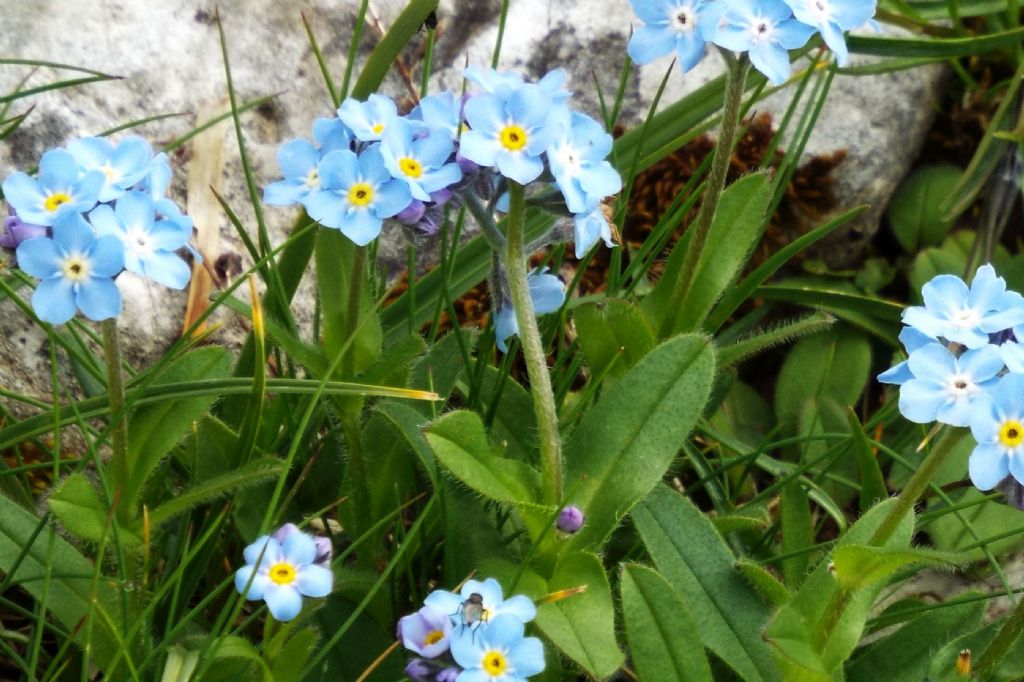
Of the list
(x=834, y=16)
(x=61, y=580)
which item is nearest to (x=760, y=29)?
(x=834, y=16)

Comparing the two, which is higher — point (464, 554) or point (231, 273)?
point (231, 273)

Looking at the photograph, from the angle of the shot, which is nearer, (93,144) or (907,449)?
(93,144)

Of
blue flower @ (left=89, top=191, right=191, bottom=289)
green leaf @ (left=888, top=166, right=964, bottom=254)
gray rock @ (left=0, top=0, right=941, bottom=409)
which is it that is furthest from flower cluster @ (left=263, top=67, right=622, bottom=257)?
green leaf @ (left=888, top=166, right=964, bottom=254)

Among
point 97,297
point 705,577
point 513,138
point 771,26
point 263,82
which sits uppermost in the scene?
point 263,82

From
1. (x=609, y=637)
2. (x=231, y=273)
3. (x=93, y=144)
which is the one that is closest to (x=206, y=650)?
(x=609, y=637)

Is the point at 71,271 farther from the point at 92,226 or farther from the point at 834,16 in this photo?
the point at 834,16

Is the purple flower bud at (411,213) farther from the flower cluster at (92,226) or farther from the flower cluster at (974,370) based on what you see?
the flower cluster at (974,370)

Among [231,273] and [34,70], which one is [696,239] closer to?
[231,273]

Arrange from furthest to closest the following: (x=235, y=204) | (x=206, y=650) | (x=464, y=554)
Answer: (x=235, y=204) → (x=464, y=554) → (x=206, y=650)
